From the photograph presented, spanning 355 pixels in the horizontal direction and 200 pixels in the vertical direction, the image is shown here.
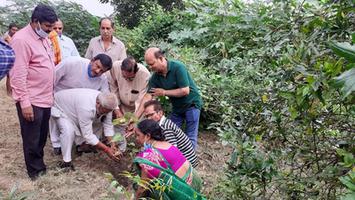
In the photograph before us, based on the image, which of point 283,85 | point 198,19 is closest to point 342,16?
point 283,85

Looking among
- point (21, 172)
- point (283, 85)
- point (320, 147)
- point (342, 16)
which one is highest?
point (342, 16)

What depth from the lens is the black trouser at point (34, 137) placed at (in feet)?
13.1

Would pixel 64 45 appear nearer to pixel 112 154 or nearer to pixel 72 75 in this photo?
pixel 72 75

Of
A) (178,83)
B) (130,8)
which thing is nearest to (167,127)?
(178,83)

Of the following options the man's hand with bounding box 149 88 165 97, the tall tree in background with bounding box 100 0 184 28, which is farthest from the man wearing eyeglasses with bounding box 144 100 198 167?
the tall tree in background with bounding box 100 0 184 28

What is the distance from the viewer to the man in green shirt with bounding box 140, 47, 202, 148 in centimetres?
419

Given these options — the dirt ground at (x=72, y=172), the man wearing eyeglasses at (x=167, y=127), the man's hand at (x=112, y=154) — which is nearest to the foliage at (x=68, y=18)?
the dirt ground at (x=72, y=172)

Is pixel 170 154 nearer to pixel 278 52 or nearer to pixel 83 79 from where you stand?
pixel 278 52

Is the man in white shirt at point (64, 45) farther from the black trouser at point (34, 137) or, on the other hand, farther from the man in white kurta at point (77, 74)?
the black trouser at point (34, 137)

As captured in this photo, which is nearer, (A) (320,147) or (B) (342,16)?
(B) (342,16)

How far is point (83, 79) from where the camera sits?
4480 mm

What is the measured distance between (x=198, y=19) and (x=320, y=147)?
5695mm

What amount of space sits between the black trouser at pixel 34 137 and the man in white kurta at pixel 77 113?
0.24 meters

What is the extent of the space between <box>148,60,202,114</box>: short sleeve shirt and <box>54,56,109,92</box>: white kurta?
633mm
